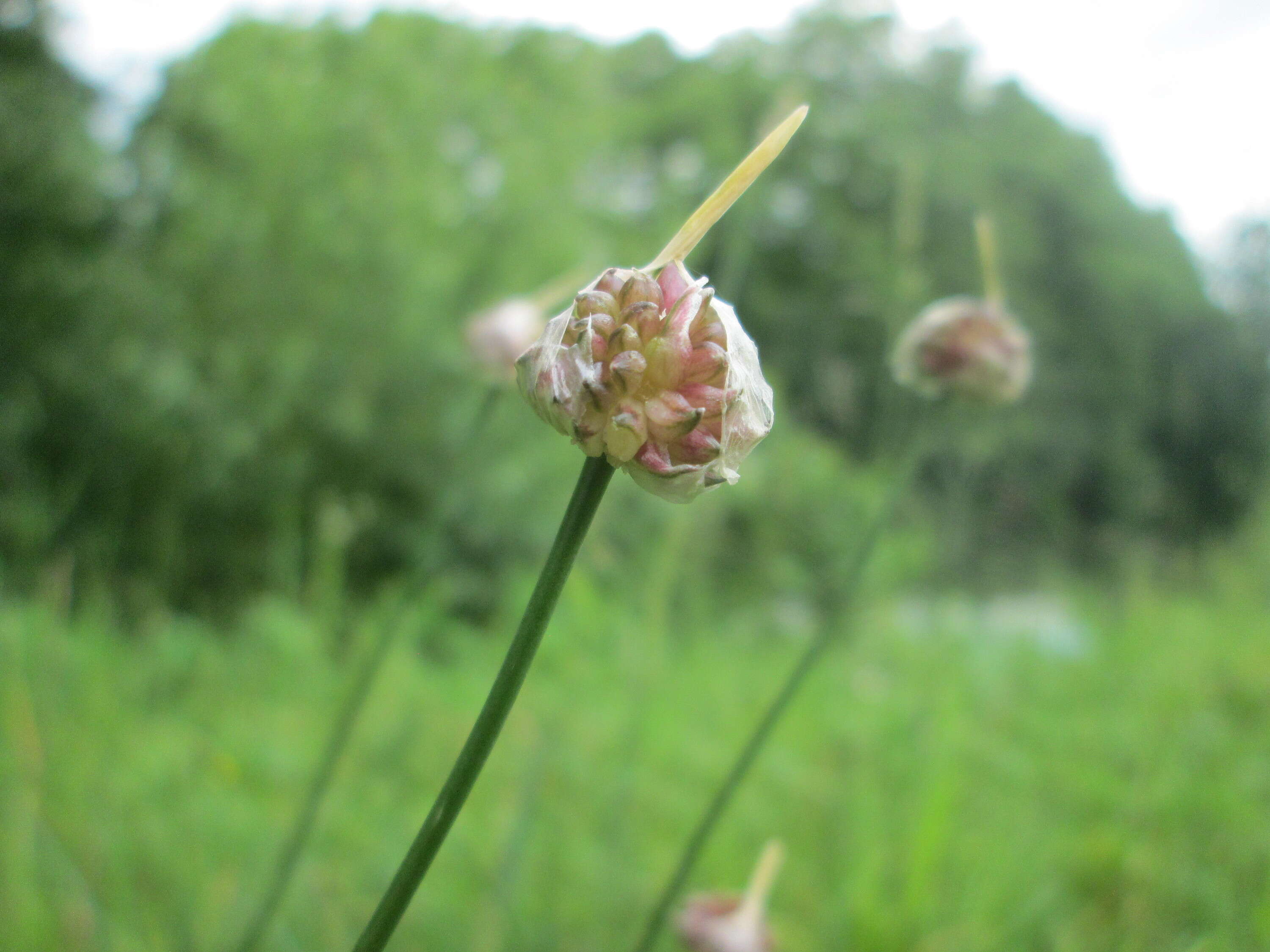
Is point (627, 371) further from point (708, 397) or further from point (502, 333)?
point (502, 333)

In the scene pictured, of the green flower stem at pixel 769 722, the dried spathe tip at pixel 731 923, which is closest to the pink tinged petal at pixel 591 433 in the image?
the green flower stem at pixel 769 722

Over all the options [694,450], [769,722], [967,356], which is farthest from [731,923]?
[694,450]

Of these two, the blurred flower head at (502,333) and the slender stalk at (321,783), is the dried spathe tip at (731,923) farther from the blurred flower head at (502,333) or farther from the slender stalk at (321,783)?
the blurred flower head at (502,333)

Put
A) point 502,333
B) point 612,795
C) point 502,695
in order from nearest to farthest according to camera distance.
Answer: point 502,695
point 502,333
point 612,795

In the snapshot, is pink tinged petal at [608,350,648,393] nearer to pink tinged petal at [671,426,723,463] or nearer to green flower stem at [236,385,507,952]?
pink tinged petal at [671,426,723,463]

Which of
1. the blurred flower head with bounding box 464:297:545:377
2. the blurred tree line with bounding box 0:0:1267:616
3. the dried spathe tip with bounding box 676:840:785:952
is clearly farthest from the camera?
the blurred tree line with bounding box 0:0:1267:616

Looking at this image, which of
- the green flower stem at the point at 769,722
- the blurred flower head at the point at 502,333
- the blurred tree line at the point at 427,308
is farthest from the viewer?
the blurred tree line at the point at 427,308

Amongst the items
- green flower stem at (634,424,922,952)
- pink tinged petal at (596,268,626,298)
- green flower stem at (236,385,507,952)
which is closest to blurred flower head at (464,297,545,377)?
green flower stem at (236,385,507,952)
